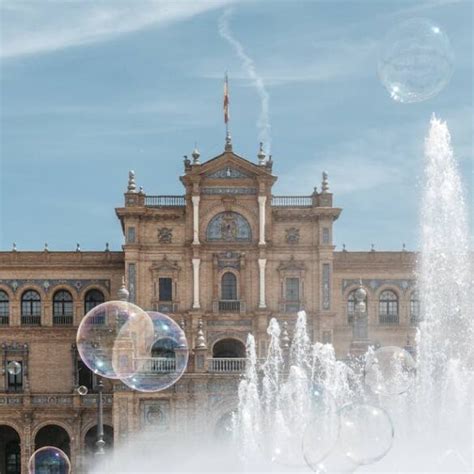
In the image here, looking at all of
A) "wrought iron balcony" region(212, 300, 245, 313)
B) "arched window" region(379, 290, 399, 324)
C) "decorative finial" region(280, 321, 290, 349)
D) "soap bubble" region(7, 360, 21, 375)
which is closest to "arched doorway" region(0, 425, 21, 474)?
"soap bubble" region(7, 360, 21, 375)

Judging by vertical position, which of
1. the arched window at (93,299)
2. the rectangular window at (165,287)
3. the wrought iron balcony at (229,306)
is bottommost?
Result: the wrought iron balcony at (229,306)

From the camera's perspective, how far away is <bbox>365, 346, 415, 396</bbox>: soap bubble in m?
49.6

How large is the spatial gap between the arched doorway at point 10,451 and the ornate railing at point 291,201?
19.8 metres

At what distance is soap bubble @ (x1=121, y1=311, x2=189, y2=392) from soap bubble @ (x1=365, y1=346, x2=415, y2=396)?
8.65 metres

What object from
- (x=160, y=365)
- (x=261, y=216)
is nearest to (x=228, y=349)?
(x=261, y=216)

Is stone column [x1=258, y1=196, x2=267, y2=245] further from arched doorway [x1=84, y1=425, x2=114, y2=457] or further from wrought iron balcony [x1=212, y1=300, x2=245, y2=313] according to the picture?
arched doorway [x1=84, y1=425, x2=114, y2=457]

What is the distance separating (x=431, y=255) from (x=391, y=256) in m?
22.6

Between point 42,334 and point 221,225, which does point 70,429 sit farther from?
point 221,225

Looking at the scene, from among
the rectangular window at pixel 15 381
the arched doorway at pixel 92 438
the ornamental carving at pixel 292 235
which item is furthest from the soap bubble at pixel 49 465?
the ornamental carving at pixel 292 235

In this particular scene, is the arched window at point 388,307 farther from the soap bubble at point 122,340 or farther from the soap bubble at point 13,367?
the soap bubble at point 13,367

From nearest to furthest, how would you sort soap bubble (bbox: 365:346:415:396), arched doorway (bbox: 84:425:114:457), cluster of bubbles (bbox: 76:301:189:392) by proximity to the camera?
soap bubble (bbox: 365:346:415:396)
cluster of bubbles (bbox: 76:301:189:392)
arched doorway (bbox: 84:425:114:457)

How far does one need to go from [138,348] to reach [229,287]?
11.2 metres

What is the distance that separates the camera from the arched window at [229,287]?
220 feet

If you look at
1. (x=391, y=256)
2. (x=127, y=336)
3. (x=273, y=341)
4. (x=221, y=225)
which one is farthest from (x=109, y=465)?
(x=391, y=256)
